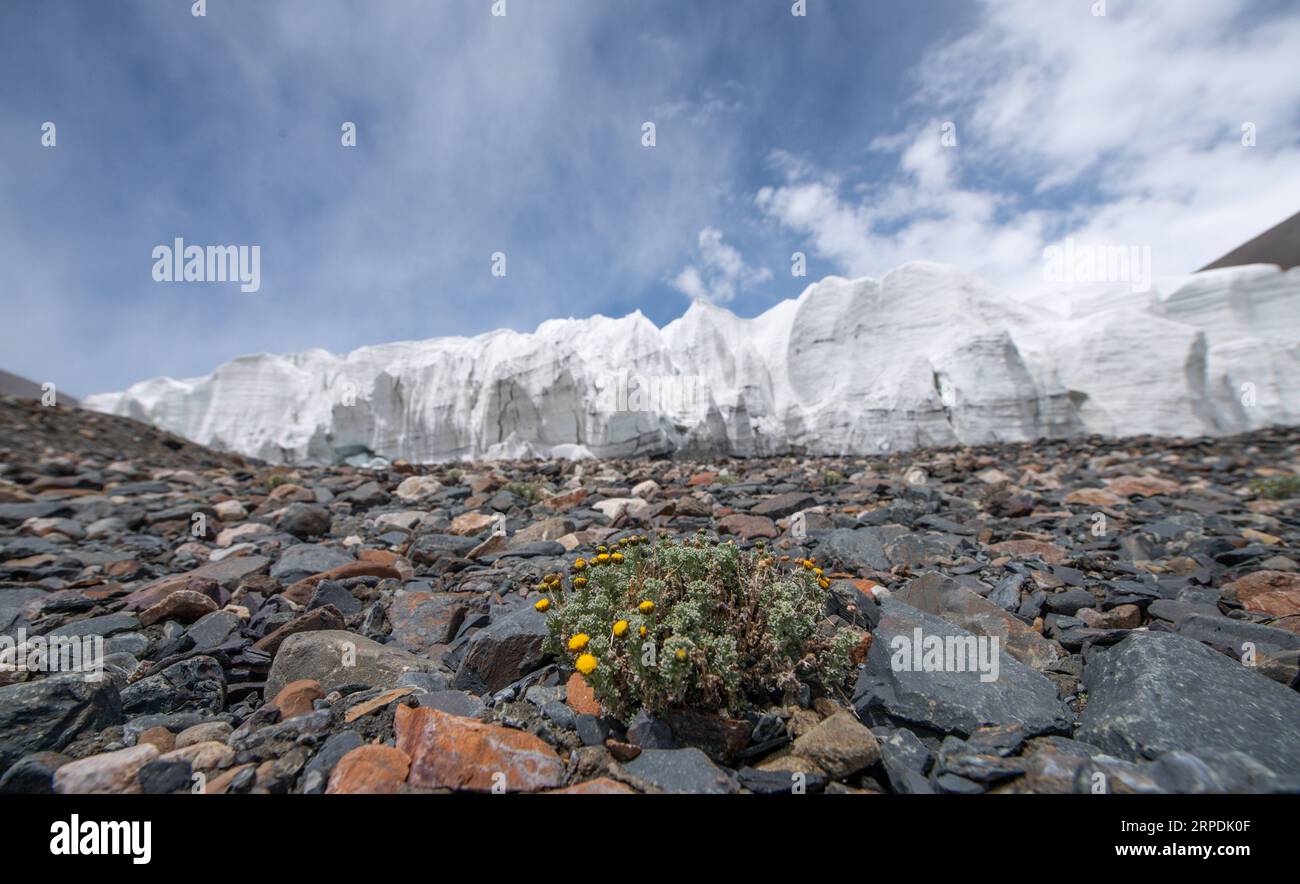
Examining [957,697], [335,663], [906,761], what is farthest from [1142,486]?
[335,663]

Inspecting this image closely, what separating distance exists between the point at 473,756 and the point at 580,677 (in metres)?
0.63

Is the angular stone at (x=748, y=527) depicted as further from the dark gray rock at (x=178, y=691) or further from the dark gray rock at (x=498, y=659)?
the dark gray rock at (x=178, y=691)

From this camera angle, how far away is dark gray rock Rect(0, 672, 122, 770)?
2148 mm

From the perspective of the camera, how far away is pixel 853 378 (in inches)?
1344

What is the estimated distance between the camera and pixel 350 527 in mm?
6301

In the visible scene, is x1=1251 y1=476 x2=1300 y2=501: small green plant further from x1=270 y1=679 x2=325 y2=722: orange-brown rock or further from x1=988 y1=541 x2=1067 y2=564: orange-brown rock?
x1=270 y1=679 x2=325 y2=722: orange-brown rock

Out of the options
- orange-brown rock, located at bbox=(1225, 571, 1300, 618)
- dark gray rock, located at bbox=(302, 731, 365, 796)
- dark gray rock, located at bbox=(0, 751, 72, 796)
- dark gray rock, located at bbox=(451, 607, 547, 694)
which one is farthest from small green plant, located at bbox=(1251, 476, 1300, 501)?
dark gray rock, located at bbox=(0, 751, 72, 796)

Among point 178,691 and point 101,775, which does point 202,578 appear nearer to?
point 178,691

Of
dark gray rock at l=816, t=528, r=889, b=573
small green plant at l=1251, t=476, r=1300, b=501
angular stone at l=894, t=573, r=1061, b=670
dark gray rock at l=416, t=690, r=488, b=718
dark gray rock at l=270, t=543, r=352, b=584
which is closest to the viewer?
dark gray rock at l=416, t=690, r=488, b=718

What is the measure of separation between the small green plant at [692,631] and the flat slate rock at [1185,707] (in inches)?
40.5

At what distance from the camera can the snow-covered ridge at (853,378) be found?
1080 inches

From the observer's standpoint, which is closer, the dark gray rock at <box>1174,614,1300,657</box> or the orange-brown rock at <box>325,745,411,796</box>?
the orange-brown rock at <box>325,745,411,796</box>
